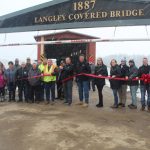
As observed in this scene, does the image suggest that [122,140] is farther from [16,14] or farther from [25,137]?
[16,14]

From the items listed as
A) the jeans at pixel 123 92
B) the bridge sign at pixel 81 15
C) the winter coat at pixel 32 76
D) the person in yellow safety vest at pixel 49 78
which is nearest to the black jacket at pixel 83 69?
the person in yellow safety vest at pixel 49 78

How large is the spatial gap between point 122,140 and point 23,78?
6337 millimetres

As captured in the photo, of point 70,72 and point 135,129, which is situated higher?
point 70,72

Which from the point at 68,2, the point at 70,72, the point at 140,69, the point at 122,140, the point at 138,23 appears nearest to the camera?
the point at 122,140

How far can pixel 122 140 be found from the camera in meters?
6.66

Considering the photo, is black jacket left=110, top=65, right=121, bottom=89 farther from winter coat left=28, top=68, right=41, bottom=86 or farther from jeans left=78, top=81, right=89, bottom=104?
winter coat left=28, top=68, right=41, bottom=86

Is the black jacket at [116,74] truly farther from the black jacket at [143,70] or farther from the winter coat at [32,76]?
the winter coat at [32,76]

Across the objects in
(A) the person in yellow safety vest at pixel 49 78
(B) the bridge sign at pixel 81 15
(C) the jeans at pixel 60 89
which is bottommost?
(C) the jeans at pixel 60 89

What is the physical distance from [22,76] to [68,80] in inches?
79.9

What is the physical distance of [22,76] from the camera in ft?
39.6

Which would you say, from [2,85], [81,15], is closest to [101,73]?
[81,15]

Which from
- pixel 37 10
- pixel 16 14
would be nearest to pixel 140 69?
pixel 37 10

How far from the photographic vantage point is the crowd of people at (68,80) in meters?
10.5

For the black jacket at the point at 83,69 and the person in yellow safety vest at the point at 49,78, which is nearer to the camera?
the black jacket at the point at 83,69
